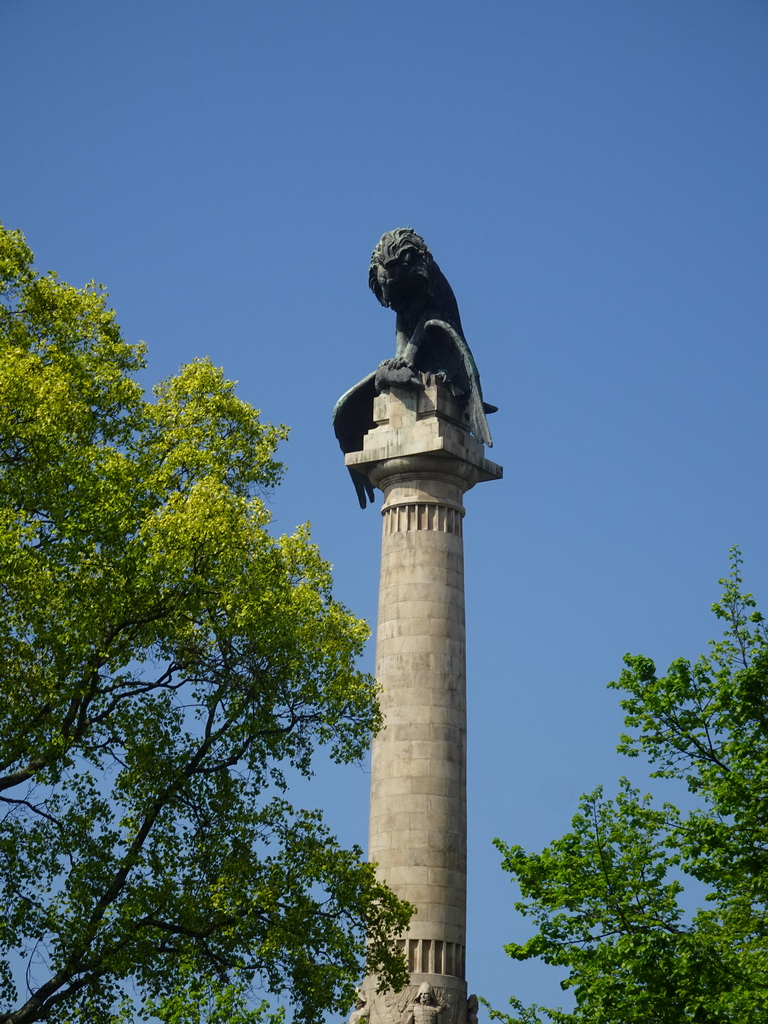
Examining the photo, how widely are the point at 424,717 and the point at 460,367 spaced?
327 inches

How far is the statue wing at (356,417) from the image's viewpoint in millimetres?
36781

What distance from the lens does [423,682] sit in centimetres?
3250

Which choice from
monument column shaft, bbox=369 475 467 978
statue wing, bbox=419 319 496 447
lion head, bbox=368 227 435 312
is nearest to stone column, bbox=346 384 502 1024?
monument column shaft, bbox=369 475 467 978

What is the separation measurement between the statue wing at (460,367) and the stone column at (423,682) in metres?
0.31

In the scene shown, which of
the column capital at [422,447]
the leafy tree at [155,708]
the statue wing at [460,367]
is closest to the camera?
the leafy tree at [155,708]

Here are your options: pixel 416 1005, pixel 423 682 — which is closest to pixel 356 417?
pixel 423 682

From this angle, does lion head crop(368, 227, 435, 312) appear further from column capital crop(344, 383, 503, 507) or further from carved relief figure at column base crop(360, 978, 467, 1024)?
carved relief figure at column base crop(360, 978, 467, 1024)

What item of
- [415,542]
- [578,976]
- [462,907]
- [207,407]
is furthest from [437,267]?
[578,976]

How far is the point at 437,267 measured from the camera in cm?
3725

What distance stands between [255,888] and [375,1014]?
7215 millimetres

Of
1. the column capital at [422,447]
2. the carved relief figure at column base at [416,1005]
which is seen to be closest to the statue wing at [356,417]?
the column capital at [422,447]

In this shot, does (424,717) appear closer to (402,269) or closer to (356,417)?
(356,417)

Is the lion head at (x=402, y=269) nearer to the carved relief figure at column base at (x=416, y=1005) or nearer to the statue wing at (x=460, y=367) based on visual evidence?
the statue wing at (x=460, y=367)

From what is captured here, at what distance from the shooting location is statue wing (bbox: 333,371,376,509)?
36.8 meters
